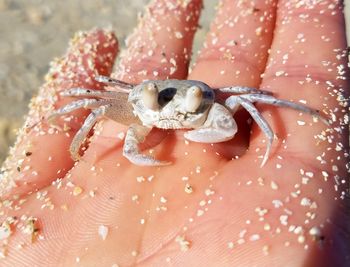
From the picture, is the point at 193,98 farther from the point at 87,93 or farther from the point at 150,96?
the point at 87,93

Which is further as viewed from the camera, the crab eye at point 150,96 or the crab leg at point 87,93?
the crab leg at point 87,93

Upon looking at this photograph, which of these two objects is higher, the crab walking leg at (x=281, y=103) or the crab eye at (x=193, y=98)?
the crab eye at (x=193, y=98)

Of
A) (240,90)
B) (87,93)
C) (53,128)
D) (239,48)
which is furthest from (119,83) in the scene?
(239,48)

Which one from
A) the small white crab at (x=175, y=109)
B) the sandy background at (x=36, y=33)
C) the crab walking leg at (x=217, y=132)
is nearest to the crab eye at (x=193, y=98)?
the small white crab at (x=175, y=109)

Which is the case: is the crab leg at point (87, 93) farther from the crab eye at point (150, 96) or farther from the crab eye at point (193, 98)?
the crab eye at point (193, 98)

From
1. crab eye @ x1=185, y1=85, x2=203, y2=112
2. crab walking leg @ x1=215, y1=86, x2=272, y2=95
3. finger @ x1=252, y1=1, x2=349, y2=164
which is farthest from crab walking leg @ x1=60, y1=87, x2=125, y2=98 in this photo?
finger @ x1=252, y1=1, x2=349, y2=164

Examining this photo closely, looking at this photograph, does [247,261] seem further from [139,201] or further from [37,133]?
[37,133]

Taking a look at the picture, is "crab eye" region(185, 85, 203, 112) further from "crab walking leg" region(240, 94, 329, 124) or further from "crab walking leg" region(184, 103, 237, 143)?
"crab walking leg" region(240, 94, 329, 124)

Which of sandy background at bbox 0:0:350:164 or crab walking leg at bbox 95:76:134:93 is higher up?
crab walking leg at bbox 95:76:134:93
